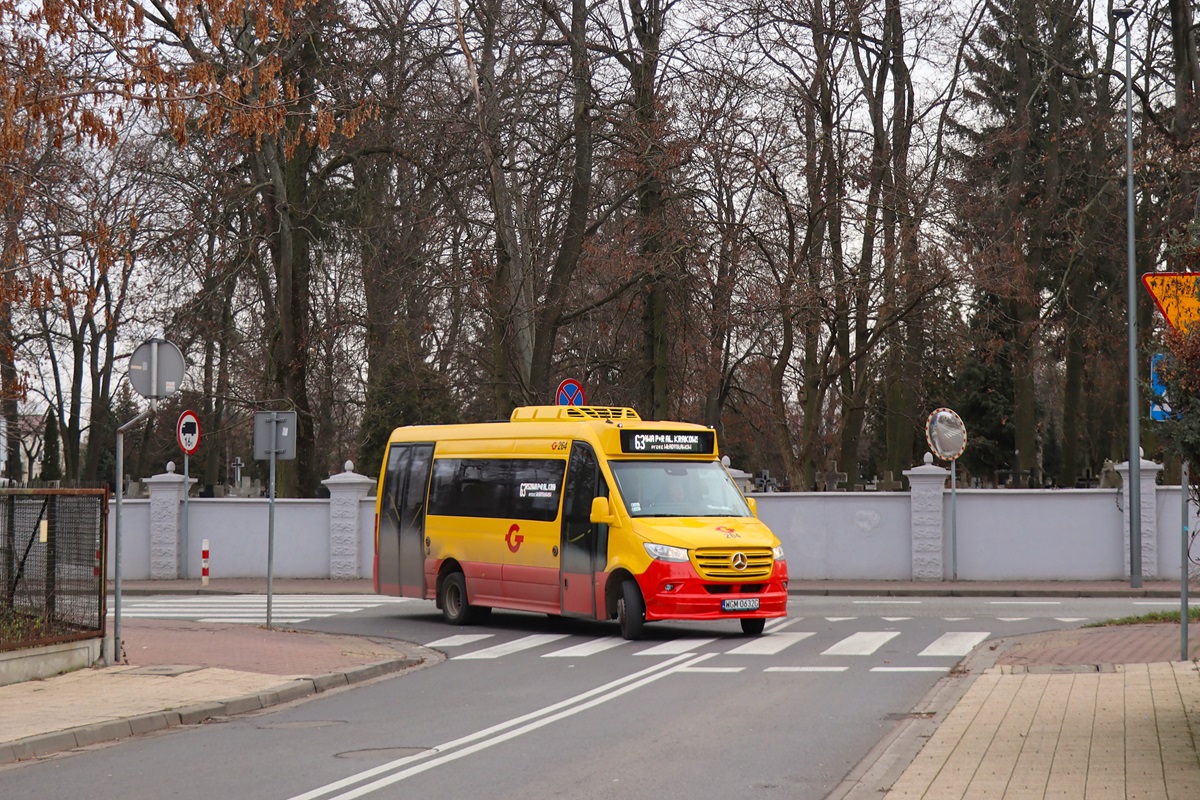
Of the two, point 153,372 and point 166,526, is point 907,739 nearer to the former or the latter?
point 153,372

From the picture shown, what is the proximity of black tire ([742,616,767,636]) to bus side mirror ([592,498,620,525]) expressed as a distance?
216 cm

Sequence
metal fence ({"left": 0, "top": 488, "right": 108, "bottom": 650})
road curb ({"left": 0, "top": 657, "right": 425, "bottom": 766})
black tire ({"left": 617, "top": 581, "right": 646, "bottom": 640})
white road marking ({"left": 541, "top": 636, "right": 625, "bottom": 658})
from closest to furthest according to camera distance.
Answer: road curb ({"left": 0, "top": 657, "right": 425, "bottom": 766}) → metal fence ({"left": 0, "top": 488, "right": 108, "bottom": 650}) → white road marking ({"left": 541, "top": 636, "right": 625, "bottom": 658}) → black tire ({"left": 617, "top": 581, "right": 646, "bottom": 640})

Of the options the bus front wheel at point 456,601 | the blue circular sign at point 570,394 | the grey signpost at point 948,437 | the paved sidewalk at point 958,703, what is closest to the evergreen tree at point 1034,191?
the grey signpost at point 948,437

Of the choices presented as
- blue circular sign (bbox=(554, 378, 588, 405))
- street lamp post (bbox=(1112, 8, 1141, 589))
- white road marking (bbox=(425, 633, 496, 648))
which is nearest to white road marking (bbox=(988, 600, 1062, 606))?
street lamp post (bbox=(1112, 8, 1141, 589))

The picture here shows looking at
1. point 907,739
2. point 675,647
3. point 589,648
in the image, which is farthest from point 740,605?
point 907,739

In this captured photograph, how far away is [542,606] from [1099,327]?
2321cm

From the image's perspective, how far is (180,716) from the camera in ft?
39.0

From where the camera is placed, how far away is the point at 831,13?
30312 mm

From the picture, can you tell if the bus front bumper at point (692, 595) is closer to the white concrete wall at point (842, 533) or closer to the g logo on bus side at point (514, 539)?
the g logo on bus side at point (514, 539)

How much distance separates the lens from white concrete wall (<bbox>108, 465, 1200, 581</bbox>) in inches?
1061

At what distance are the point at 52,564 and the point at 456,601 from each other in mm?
6772

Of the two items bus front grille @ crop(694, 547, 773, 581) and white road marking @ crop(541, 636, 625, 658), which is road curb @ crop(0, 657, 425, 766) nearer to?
white road marking @ crop(541, 636, 625, 658)

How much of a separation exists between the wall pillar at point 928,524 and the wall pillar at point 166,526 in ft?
48.7

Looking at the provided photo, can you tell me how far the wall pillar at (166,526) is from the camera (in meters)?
30.7
